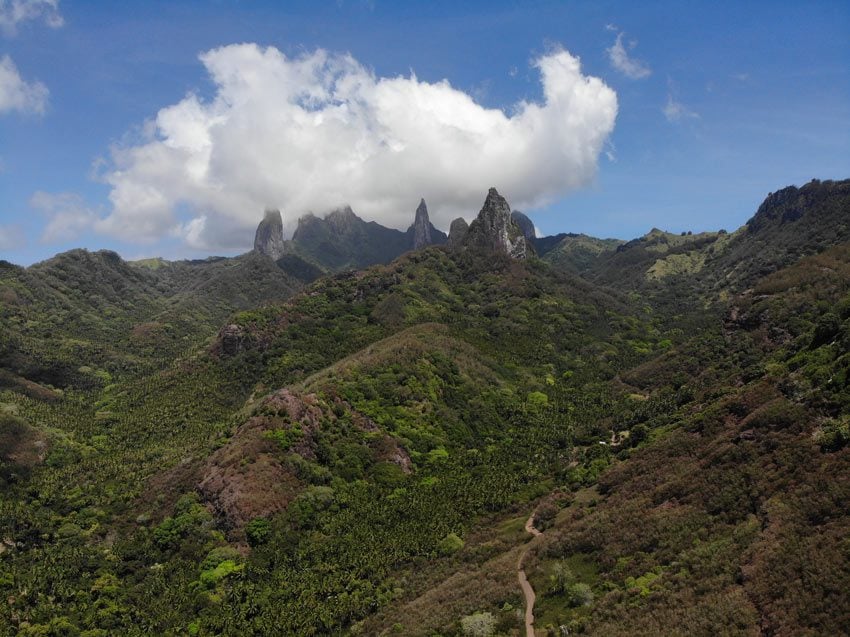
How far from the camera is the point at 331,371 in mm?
138875

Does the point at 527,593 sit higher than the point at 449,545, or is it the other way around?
the point at 527,593

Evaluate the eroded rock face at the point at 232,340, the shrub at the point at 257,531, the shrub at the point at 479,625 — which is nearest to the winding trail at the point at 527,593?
the shrub at the point at 479,625

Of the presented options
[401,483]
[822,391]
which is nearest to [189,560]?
[401,483]

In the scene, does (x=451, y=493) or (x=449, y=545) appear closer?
(x=449, y=545)

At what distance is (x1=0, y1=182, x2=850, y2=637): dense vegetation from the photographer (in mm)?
46969

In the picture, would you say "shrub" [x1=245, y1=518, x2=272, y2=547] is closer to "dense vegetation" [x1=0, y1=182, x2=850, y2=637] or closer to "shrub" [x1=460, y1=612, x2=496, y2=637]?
"dense vegetation" [x1=0, y1=182, x2=850, y2=637]

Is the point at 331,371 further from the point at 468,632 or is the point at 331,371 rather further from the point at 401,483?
the point at 468,632

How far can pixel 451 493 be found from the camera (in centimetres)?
9500

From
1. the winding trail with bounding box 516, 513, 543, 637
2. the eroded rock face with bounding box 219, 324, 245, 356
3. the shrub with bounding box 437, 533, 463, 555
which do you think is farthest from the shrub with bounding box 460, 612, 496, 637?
the eroded rock face with bounding box 219, 324, 245, 356

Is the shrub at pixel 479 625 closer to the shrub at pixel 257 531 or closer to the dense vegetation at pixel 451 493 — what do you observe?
the dense vegetation at pixel 451 493

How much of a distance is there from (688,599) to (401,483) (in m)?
66.7

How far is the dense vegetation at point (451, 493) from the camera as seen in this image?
1849 inches

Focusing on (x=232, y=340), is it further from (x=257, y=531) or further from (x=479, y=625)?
(x=479, y=625)

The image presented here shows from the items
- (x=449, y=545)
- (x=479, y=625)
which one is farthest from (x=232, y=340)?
(x=479, y=625)
